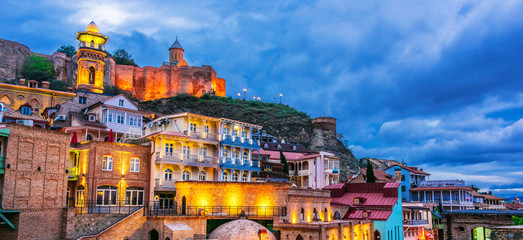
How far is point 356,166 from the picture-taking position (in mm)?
90438

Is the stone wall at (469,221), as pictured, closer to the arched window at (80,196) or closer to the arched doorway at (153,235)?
the arched doorway at (153,235)

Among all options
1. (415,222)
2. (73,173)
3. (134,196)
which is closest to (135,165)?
(134,196)

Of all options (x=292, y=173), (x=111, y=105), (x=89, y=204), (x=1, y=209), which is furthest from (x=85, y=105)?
(x=292, y=173)

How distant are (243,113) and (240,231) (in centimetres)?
7272

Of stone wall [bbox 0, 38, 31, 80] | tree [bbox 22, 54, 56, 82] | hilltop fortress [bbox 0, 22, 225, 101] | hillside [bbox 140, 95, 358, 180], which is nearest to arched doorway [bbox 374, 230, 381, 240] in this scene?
hillside [bbox 140, 95, 358, 180]

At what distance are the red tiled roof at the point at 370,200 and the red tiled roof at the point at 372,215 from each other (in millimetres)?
868

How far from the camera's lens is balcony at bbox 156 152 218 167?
1702 inches

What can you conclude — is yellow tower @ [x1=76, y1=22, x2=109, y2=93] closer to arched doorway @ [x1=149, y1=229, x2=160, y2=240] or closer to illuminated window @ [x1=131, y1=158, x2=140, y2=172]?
illuminated window @ [x1=131, y1=158, x2=140, y2=172]

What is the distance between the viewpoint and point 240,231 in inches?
1415

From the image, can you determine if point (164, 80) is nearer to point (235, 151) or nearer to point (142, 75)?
point (142, 75)

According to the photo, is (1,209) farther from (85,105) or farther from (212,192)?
(85,105)

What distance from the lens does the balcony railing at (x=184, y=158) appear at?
43.2 meters

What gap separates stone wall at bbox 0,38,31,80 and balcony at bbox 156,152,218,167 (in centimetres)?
6041

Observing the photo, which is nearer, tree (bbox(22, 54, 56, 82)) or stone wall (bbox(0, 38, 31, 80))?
stone wall (bbox(0, 38, 31, 80))
